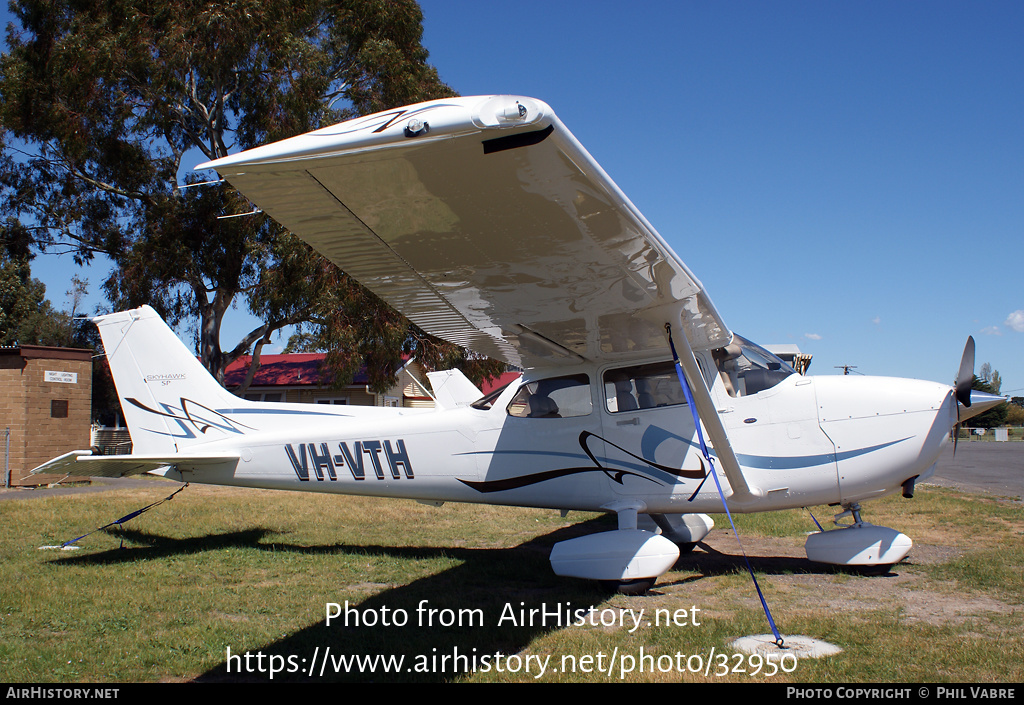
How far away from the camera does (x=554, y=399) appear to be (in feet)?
21.8

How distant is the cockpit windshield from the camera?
20.3 feet

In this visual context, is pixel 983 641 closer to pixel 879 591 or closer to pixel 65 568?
pixel 879 591

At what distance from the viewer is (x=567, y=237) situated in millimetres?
3654

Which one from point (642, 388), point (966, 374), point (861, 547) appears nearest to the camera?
point (966, 374)

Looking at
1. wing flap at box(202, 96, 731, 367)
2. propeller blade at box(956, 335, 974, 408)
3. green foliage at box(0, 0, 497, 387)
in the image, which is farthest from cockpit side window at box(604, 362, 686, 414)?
green foliage at box(0, 0, 497, 387)

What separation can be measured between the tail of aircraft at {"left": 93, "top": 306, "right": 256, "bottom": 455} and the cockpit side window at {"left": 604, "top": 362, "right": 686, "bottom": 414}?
4536 mm

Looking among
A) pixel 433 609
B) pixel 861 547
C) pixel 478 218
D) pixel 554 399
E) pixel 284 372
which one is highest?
pixel 478 218

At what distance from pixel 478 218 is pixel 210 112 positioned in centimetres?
2168

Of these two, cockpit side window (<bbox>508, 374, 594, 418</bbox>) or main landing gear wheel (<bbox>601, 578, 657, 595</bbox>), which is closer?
main landing gear wheel (<bbox>601, 578, 657, 595</bbox>)

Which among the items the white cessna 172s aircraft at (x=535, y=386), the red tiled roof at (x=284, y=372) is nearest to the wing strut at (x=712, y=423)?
the white cessna 172s aircraft at (x=535, y=386)

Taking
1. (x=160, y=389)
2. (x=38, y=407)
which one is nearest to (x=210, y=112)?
(x=38, y=407)

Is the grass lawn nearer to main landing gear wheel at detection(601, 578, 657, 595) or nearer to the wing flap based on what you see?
main landing gear wheel at detection(601, 578, 657, 595)

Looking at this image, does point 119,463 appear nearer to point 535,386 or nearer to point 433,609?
point 433,609

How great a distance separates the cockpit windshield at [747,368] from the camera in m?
6.20
